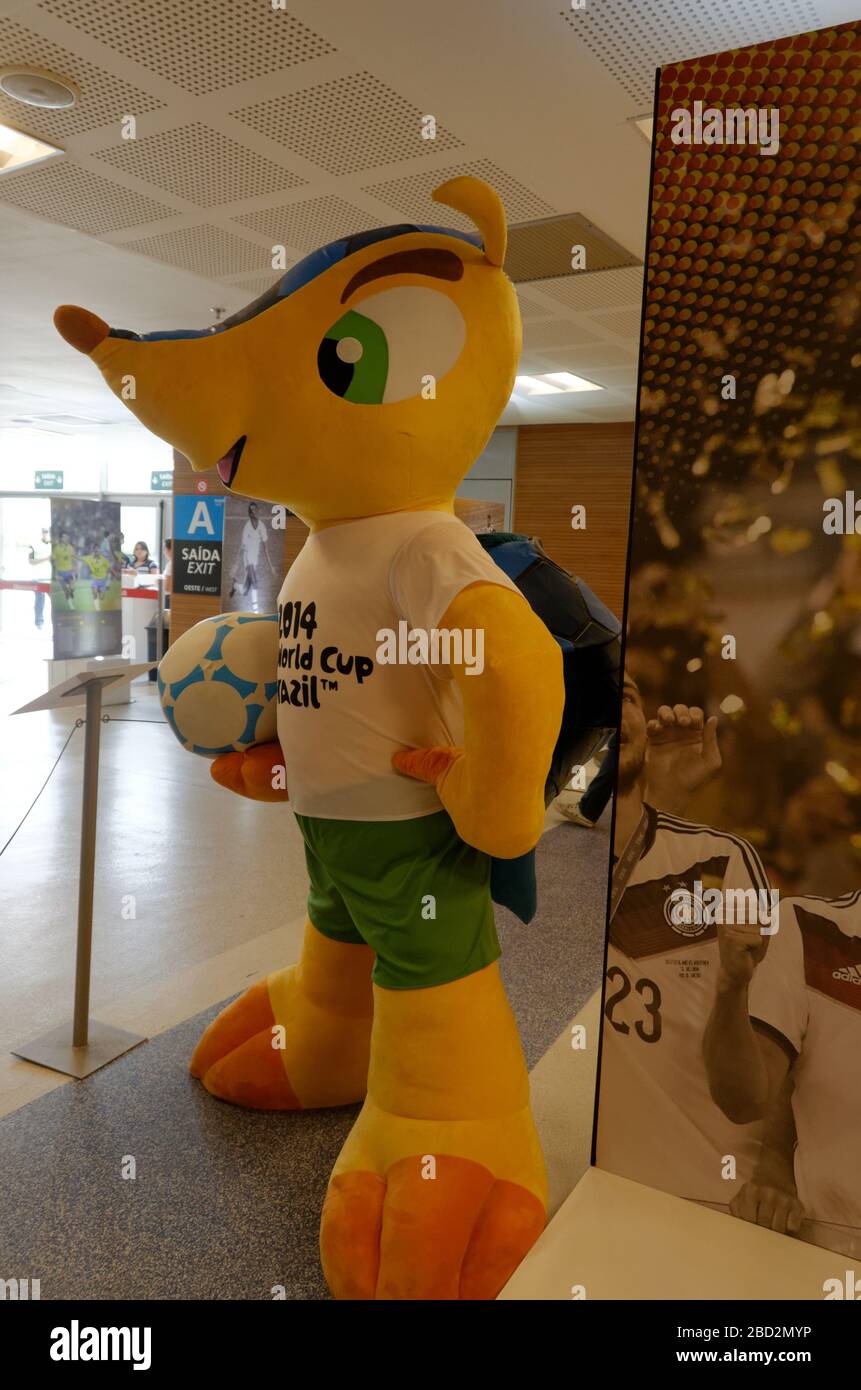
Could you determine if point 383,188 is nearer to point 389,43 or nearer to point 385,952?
point 389,43

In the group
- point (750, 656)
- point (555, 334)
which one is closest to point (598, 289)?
point (555, 334)

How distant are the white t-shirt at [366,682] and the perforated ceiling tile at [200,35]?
6.44 ft

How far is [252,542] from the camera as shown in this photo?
7996 millimetres

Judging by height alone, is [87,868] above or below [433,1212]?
above

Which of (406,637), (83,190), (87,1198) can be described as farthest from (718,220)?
(83,190)

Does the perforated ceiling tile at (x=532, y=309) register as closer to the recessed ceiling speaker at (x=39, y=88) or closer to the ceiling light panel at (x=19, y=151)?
the ceiling light panel at (x=19, y=151)

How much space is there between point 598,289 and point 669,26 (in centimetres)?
247

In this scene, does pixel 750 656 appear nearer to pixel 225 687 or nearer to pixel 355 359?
pixel 355 359

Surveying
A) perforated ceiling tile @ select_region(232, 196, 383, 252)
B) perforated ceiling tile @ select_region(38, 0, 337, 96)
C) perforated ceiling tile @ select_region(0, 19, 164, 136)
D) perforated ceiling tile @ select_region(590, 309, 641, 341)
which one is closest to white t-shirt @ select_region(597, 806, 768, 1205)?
perforated ceiling tile @ select_region(38, 0, 337, 96)

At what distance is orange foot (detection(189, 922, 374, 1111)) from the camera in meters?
2.19

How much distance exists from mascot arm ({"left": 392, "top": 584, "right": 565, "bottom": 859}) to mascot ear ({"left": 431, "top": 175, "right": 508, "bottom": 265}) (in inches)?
24.3

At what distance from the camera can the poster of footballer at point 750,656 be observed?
1.20 metres

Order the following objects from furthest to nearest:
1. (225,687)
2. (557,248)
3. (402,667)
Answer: (557,248)
(225,687)
(402,667)
